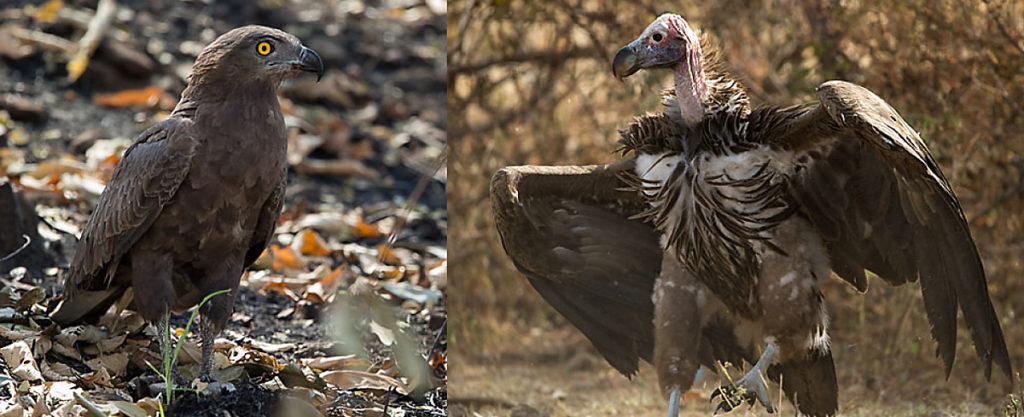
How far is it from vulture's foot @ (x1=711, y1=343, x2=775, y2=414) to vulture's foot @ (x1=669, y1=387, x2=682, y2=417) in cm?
11

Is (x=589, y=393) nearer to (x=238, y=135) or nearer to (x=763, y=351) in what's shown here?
(x=763, y=351)

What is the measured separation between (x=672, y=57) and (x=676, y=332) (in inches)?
29.7

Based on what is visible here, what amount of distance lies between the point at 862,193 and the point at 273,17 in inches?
189

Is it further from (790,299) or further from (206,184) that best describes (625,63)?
(206,184)

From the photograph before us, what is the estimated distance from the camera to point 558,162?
16.9 ft

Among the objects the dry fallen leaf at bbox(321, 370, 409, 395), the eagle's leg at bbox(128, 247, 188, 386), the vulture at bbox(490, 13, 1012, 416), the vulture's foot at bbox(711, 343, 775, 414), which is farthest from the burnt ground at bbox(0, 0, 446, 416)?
the vulture's foot at bbox(711, 343, 775, 414)

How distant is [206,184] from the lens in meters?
2.73

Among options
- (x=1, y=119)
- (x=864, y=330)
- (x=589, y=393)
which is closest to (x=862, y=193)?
(x=864, y=330)

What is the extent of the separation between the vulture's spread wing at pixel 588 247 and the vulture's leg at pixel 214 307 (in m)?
0.76

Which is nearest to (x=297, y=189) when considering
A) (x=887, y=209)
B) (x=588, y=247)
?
(x=588, y=247)

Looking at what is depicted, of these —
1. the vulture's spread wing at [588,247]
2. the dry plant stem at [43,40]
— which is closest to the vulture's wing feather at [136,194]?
the vulture's spread wing at [588,247]

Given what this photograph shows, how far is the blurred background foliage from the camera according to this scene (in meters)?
3.85

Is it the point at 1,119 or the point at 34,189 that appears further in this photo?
the point at 1,119

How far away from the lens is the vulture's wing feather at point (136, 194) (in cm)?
272
